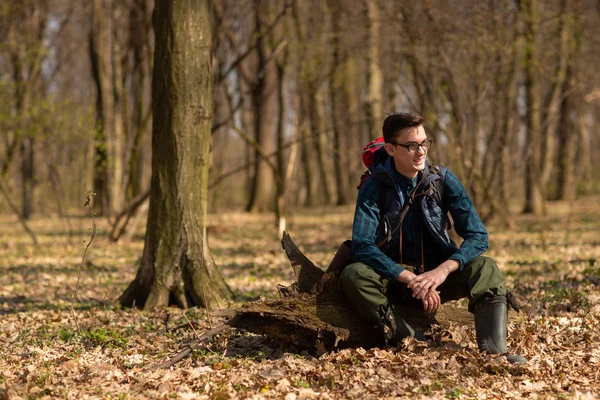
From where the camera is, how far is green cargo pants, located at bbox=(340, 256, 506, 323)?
4.30 meters

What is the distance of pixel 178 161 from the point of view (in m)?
6.44

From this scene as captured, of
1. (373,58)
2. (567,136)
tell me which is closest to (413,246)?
(373,58)

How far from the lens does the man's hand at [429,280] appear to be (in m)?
4.15

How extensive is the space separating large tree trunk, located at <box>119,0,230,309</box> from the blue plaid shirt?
2479 millimetres

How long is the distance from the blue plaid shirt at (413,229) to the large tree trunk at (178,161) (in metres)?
2.48

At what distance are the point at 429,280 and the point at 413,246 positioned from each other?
43 cm

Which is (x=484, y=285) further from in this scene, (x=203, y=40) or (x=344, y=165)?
(x=344, y=165)

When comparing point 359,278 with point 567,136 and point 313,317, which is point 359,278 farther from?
point 567,136

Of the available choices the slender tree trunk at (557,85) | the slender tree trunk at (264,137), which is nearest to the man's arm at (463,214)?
the slender tree trunk at (557,85)

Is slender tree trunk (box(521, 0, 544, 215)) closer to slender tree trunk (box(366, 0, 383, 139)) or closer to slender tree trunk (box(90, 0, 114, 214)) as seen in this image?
slender tree trunk (box(366, 0, 383, 139))

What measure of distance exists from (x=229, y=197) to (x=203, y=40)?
89.5 feet

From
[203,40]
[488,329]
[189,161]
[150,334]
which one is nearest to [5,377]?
[150,334]

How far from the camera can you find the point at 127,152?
14.1 metres

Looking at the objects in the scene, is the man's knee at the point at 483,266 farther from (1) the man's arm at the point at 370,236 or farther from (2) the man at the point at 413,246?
(1) the man's arm at the point at 370,236
